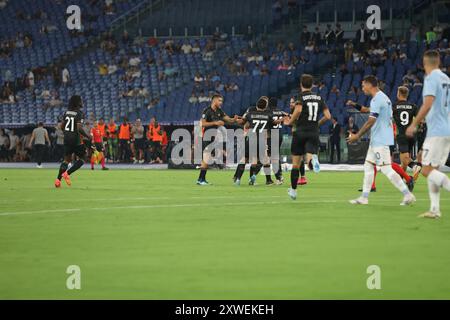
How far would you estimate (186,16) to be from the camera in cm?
5634

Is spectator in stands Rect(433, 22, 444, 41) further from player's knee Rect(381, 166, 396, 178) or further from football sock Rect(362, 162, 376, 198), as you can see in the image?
player's knee Rect(381, 166, 396, 178)

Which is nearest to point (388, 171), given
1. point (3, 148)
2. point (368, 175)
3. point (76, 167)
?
point (368, 175)

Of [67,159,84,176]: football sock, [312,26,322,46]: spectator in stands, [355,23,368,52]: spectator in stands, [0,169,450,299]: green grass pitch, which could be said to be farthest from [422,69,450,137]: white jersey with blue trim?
[312,26,322,46]: spectator in stands

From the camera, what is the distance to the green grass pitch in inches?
328

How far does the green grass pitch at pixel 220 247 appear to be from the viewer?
8336 millimetres

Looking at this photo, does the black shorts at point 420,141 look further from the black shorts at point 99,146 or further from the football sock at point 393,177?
the football sock at point 393,177

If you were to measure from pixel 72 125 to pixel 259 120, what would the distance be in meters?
4.63

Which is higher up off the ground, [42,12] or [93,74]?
[42,12]

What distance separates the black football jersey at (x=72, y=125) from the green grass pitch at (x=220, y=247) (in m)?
4.39

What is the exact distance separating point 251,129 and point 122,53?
1183 inches

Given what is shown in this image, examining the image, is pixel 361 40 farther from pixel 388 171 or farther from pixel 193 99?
pixel 388 171
